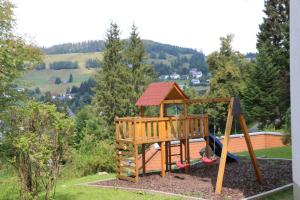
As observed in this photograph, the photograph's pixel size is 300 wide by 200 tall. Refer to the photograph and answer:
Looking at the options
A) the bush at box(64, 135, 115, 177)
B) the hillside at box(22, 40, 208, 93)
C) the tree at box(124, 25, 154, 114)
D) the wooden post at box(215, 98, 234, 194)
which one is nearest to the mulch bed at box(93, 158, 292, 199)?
the wooden post at box(215, 98, 234, 194)

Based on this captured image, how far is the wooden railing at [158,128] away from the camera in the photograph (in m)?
14.5

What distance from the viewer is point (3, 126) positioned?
931 cm

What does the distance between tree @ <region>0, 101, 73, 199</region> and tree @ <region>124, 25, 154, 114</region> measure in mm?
30121

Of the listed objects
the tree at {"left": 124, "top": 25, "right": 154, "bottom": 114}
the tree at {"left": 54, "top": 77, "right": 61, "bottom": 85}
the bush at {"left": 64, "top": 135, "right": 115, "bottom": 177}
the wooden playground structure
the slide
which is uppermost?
the tree at {"left": 54, "top": 77, "right": 61, "bottom": 85}

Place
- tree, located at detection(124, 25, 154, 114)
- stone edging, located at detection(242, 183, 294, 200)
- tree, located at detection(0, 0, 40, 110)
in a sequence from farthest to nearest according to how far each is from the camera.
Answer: tree, located at detection(124, 25, 154, 114) < stone edging, located at detection(242, 183, 294, 200) < tree, located at detection(0, 0, 40, 110)

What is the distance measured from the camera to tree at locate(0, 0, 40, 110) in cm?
916

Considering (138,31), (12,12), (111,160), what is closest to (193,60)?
(138,31)

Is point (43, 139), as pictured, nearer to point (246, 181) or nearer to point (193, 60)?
point (246, 181)

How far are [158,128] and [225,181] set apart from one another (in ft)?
11.0

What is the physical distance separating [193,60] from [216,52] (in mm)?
95284

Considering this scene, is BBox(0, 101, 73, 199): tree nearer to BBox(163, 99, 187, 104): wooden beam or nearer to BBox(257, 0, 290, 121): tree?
BBox(163, 99, 187, 104): wooden beam

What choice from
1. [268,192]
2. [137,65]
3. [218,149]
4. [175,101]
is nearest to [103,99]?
[137,65]

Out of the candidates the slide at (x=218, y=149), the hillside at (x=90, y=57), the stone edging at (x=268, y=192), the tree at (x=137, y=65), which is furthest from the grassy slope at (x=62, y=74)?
the stone edging at (x=268, y=192)

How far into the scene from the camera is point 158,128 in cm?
1511
